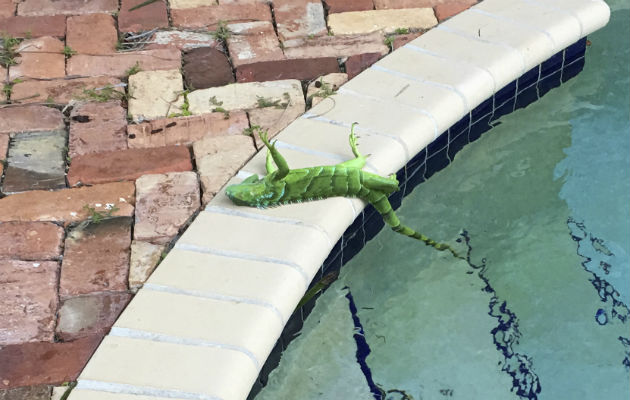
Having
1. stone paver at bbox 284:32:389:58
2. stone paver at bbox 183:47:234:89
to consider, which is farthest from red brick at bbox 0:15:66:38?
stone paver at bbox 284:32:389:58

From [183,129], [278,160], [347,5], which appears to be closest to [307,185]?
[278,160]

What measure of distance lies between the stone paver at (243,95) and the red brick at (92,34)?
1.83 feet

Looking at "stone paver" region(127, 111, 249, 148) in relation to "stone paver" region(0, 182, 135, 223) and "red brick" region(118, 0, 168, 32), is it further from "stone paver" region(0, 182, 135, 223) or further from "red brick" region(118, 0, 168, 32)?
"red brick" region(118, 0, 168, 32)

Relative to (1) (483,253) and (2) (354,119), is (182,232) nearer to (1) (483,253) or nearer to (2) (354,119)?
(2) (354,119)

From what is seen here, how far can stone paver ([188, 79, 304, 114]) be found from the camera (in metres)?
3.49

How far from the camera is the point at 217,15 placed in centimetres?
399

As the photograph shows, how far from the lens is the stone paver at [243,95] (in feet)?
11.5

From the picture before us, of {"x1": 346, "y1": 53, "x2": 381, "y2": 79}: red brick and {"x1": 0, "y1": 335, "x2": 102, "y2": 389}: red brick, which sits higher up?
{"x1": 346, "y1": 53, "x2": 381, "y2": 79}: red brick

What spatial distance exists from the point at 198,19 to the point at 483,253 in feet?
5.65

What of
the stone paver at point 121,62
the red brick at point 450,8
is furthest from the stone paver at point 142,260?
the red brick at point 450,8

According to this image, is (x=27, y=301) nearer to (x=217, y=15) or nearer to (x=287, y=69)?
(x=287, y=69)

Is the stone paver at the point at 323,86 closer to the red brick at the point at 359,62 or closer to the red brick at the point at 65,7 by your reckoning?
the red brick at the point at 359,62

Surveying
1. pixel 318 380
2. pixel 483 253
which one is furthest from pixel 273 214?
pixel 483 253

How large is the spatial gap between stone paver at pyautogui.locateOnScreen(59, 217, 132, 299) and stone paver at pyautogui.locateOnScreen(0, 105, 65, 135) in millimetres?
618
